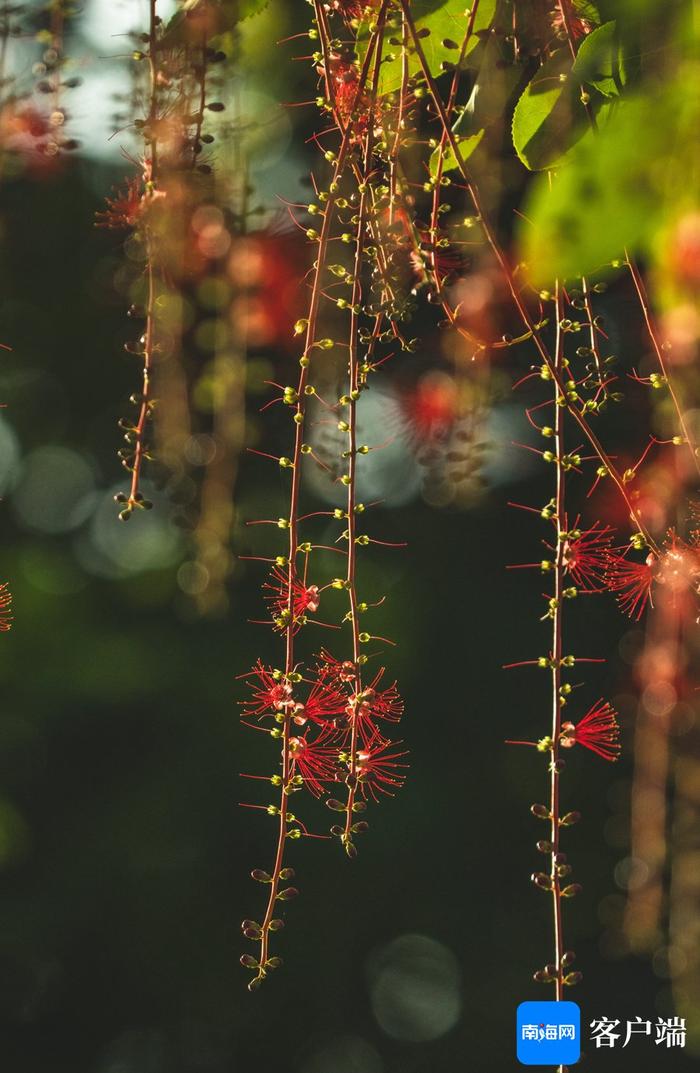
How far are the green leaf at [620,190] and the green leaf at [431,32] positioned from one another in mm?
517

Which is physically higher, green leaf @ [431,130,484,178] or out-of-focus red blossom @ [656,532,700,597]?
green leaf @ [431,130,484,178]

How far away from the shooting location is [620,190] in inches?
12.3

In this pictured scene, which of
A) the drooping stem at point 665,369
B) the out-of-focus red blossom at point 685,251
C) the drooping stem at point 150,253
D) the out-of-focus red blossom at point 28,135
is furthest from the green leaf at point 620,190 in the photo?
the out-of-focus red blossom at point 28,135

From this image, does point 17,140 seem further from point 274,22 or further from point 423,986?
point 423,986

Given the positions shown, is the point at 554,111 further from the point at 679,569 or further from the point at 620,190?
the point at 620,190

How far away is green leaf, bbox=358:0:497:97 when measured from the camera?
2.60ft

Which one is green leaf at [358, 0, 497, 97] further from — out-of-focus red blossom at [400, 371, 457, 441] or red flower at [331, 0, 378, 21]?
out-of-focus red blossom at [400, 371, 457, 441]

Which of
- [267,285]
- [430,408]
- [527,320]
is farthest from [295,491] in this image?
[267,285]

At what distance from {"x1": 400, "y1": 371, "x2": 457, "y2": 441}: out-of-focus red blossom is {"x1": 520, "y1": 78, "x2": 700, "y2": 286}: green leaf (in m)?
0.92

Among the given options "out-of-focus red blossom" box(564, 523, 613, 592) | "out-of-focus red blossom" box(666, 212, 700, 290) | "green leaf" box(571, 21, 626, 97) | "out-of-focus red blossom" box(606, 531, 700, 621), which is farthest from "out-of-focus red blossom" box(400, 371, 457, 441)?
"out-of-focus red blossom" box(666, 212, 700, 290)

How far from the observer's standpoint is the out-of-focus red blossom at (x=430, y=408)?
1436mm

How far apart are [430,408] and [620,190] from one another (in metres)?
1.24

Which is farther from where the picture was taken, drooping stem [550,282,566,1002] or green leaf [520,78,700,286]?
drooping stem [550,282,566,1002]

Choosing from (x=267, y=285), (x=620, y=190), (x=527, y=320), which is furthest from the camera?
(x=267, y=285)
